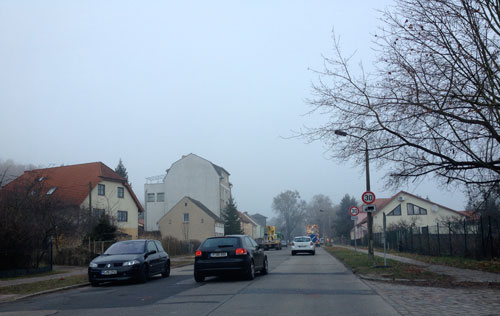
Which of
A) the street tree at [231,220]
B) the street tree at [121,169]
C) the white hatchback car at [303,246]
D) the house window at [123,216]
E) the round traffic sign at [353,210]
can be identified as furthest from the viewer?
the street tree at [121,169]

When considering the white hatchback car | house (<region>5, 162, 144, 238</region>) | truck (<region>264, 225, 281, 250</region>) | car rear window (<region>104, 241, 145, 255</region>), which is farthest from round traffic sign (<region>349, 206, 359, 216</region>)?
truck (<region>264, 225, 281, 250</region>)

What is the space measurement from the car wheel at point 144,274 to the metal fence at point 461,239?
45.9ft

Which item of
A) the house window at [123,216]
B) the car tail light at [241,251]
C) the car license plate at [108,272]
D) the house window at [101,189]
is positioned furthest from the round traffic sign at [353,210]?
the house window at [123,216]

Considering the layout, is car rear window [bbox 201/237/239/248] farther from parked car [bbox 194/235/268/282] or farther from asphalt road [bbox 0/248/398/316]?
asphalt road [bbox 0/248/398/316]

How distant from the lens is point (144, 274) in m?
15.7

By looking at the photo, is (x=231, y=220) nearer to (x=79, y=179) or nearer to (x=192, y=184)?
(x=192, y=184)

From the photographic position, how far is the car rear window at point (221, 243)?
1543cm

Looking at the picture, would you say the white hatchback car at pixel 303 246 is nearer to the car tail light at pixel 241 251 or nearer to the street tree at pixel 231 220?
the car tail light at pixel 241 251

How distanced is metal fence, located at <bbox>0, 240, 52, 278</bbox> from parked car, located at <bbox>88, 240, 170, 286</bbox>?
4373 mm

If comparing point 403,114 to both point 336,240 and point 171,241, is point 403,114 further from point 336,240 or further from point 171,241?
point 336,240

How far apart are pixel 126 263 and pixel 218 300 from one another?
5.62 m

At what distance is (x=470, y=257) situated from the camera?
75.4ft

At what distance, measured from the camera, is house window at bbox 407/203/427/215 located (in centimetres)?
6562

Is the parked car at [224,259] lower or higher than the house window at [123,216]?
lower
